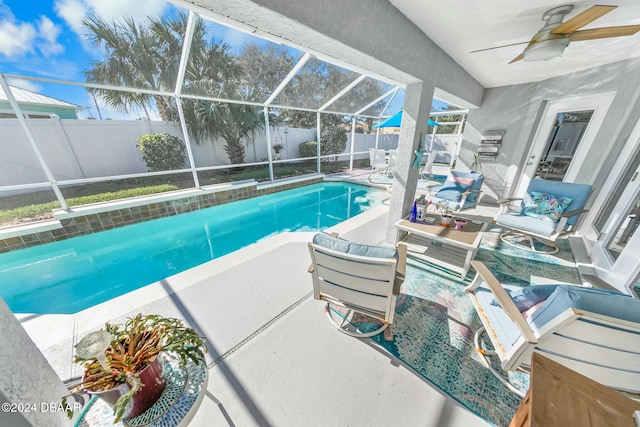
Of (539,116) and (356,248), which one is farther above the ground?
(539,116)

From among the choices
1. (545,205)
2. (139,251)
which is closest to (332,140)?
(545,205)

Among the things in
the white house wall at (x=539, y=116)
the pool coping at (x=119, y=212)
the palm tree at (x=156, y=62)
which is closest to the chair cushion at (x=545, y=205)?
the white house wall at (x=539, y=116)

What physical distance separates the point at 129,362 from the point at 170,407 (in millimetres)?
272

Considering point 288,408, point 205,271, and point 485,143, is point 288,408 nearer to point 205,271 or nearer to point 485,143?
point 205,271

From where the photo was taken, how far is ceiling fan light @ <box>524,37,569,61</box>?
5.85ft

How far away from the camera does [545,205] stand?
3.23 metres

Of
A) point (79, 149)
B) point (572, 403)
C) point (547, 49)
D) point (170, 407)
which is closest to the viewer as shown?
point (572, 403)

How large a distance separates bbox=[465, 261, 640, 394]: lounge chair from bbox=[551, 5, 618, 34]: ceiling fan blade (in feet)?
5.95

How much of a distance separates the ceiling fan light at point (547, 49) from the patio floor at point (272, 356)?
117 inches

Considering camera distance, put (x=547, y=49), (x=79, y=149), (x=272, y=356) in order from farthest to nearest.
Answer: (x=79, y=149)
(x=547, y=49)
(x=272, y=356)

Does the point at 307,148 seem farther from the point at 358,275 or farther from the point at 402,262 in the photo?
the point at 358,275

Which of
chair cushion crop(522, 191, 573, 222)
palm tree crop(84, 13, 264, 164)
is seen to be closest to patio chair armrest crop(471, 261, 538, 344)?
chair cushion crop(522, 191, 573, 222)

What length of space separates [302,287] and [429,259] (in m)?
1.72

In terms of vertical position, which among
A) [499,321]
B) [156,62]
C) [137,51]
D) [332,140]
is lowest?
[499,321]
